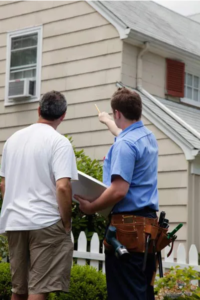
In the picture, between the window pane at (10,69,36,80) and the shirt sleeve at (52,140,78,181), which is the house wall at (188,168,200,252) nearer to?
the window pane at (10,69,36,80)

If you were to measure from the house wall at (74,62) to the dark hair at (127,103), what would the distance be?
247 inches

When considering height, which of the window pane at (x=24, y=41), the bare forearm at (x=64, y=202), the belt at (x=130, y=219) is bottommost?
the belt at (x=130, y=219)

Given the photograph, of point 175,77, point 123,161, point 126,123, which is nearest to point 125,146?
point 123,161

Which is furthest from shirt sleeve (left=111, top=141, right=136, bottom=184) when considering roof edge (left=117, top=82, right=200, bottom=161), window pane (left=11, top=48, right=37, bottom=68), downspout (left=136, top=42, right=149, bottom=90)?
window pane (left=11, top=48, right=37, bottom=68)

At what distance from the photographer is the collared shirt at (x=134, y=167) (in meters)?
4.20

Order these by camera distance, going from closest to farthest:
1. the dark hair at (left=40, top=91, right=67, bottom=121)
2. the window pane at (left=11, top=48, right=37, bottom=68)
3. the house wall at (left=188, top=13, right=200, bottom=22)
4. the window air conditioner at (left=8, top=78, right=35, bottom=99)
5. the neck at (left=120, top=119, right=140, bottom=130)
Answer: the neck at (left=120, top=119, right=140, bottom=130)
the dark hair at (left=40, top=91, right=67, bottom=121)
the window air conditioner at (left=8, top=78, right=35, bottom=99)
the window pane at (left=11, top=48, right=37, bottom=68)
the house wall at (left=188, top=13, right=200, bottom=22)

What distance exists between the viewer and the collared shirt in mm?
4195

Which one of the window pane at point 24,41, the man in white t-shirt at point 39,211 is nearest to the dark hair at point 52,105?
the man in white t-shirt at point 39,211

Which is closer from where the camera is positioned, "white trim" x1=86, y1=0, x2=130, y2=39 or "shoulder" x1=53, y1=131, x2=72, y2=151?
"shoulder" x1=53, y1=131, x2=72, y2=151

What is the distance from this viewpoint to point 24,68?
39.4 ft

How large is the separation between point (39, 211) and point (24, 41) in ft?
26.8

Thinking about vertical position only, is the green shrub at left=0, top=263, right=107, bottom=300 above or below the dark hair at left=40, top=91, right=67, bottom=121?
below

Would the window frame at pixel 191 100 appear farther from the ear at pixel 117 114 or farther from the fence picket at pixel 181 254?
the ear at pixel 117 114

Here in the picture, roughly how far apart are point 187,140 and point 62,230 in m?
5.51
